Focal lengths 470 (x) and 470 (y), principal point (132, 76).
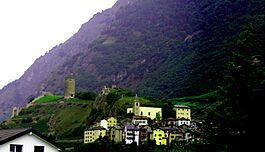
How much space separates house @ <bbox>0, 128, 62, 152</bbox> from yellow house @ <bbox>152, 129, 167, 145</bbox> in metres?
58.9

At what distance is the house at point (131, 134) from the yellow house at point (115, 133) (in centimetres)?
190

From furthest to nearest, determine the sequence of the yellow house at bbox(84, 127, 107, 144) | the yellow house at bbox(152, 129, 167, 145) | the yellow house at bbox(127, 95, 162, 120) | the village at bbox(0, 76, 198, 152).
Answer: the yellow house at bbox(127, 95, 162, 120) → the yellow house at bbox(84, 127, 107, 144) → the village at bbox(0, 76, 198, 152) → the yellow house at bbox(152, 129, 167, 145)

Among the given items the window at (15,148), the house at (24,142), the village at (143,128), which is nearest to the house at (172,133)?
the village at (143,128)

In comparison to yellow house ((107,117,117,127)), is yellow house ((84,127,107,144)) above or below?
below

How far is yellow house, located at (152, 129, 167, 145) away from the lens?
7588cm

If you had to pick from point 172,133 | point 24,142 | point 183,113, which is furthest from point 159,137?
point 24,142

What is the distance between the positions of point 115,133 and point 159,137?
380 inches

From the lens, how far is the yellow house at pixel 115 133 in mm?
81894

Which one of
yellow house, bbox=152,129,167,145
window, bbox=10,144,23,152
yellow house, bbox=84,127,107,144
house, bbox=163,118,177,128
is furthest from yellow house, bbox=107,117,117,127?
window, bbox=10,144,23,152

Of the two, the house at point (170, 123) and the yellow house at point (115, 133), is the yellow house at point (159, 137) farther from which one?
the house at point (170, 123)

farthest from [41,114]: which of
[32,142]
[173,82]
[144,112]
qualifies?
[32,142]

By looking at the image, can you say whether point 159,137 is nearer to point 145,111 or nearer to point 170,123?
point 170,123

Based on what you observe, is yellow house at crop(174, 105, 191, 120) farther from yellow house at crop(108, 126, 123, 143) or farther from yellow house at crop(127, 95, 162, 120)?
yellow house at crop(108, 126, 123, 143)

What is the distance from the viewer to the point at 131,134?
7906 centimetres
